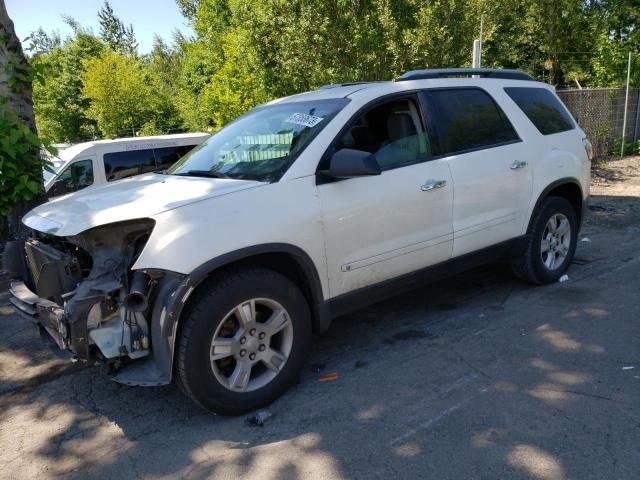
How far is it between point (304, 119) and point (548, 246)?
110 inches

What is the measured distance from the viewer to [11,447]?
3184mm

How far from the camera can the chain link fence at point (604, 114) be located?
12.7m

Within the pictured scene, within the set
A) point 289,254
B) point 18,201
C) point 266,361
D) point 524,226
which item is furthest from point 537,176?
point 18,201

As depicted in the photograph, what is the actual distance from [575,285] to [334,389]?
9.61 feet

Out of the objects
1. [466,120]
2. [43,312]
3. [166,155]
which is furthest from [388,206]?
[166,155]

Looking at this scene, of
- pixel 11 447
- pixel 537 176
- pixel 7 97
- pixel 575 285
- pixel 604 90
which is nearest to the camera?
pixel 11 447

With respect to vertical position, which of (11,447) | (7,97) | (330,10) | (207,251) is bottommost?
(11,447)

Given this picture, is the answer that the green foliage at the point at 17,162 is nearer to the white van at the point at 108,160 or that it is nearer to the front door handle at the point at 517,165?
the white van at the point at 108,160

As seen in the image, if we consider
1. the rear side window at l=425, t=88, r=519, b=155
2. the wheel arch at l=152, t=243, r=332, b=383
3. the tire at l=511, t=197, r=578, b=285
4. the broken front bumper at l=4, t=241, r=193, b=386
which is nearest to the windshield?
the wheel arch at l=152, t=243, r=332, b=383

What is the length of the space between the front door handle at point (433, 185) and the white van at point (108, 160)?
5.76 m

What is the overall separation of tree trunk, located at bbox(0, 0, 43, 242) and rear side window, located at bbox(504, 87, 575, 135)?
5.51 m

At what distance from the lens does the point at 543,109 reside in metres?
5.05

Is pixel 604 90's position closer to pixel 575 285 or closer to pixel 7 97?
pixel 575 285

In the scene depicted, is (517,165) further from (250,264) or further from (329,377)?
(250,264)
